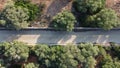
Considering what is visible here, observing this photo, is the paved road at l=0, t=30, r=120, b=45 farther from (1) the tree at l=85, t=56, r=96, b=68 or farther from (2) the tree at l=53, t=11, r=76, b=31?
(1) the tree at l=85, t=56, r=96, b=68

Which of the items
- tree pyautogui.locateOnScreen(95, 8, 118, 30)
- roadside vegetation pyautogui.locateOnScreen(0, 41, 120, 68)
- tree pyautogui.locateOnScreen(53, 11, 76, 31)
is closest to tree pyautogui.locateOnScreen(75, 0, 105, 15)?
tree pyautogui.locateOnScreen(95, 8, 118, 30)

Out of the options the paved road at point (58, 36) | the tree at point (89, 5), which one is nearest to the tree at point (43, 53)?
the paved road at point (58, 36)

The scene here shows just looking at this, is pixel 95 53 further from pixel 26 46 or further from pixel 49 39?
pixel 26 46

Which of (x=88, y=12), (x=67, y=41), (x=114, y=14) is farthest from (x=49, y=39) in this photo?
(x=114, y=14)

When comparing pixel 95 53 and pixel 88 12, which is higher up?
pixel 88 12

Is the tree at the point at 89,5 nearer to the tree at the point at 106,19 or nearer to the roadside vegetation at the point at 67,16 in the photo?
the roadside vegetation at the point at 67,16

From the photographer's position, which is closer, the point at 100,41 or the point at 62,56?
the point at 62,56

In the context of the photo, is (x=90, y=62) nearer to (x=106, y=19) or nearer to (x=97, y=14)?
(x=106, y=19)
